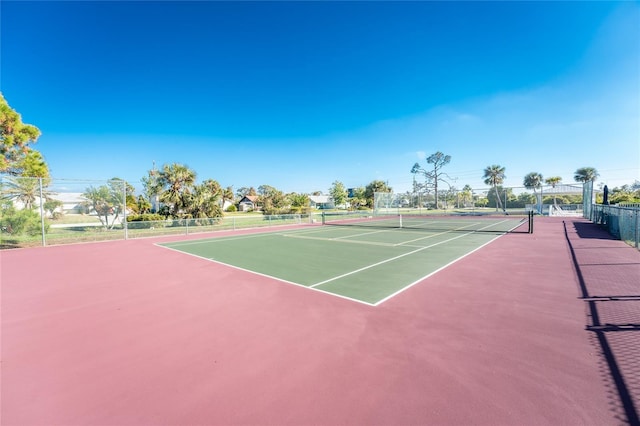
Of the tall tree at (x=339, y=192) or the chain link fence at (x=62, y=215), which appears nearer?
the chain link fence at (x=62, y=215)

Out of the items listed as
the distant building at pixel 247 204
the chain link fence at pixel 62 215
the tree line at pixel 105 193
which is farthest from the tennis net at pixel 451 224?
the distant building at pixel 247 204

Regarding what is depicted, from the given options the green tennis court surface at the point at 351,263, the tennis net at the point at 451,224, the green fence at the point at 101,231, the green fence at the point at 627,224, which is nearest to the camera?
the green tennis court surface at the point at 351,263

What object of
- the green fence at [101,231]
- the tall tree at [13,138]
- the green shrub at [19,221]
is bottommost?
Answer: the green fence at [101,231]

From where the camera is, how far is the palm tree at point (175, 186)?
25047 millimetres

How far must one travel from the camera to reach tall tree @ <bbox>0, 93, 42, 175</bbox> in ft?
57.0

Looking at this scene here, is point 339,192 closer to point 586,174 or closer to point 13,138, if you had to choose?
point 13,138

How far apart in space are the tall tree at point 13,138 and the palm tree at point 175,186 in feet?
28.5

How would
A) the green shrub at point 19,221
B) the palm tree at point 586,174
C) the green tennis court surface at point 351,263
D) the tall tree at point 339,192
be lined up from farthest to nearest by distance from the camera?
1. the palm tree at point 586,174
2. the tall tree at point 339,192
3. the green shrub at point 19,221
4. the green tennis court surface at point 351,263

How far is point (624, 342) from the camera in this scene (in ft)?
12.3

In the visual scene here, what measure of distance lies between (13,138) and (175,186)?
10.5m

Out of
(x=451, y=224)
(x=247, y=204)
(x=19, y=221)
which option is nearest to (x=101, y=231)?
(x=19, y=221)

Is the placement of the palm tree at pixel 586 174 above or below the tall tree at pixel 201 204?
above

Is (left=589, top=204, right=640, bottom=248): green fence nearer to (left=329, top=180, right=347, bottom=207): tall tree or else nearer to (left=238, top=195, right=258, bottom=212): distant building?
(left=329, top=180, right=347, bottom=207): tall tree

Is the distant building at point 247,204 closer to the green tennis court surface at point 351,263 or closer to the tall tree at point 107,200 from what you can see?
the tall tree at point 107,200
